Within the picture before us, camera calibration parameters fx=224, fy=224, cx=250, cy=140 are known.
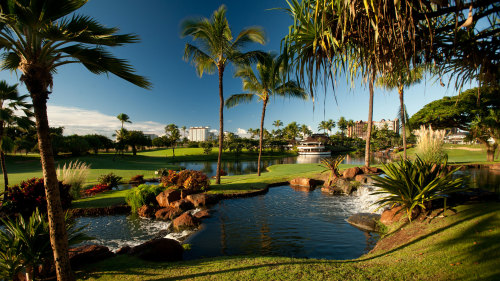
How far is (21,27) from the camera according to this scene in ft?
10.5

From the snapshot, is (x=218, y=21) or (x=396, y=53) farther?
(x=218, y=21)

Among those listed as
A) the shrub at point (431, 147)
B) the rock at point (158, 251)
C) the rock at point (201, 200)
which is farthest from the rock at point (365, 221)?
the shrub at point (431, 147)

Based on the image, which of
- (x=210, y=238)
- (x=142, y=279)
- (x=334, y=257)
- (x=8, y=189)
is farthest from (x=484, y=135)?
(x=8, y=189)

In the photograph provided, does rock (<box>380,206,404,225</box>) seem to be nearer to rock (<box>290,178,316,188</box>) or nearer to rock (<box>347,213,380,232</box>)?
rock (<box>347,213,380,232</box>)

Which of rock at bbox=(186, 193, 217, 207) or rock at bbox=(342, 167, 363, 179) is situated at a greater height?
rock at bbox=(342, 167, 363, 179)

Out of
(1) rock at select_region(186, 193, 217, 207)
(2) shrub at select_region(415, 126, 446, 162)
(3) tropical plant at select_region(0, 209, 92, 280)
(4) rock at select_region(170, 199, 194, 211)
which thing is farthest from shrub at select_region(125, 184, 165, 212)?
(2) shrub at select_region(415, 126, 446, 162)

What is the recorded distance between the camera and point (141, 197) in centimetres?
1037

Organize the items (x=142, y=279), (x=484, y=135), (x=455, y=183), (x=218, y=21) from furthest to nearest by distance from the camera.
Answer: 1. (x=484, y=135)
2. (x=218, y=21)
3. (x=455, y=183)
4. (x=142, y=279)

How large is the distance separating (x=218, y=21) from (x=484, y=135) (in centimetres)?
2950

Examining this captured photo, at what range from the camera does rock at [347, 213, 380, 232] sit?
284 inches

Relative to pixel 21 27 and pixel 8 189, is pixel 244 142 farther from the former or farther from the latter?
pixel 21 27

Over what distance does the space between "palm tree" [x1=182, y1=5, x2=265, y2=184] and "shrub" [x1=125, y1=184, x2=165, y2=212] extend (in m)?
5.80

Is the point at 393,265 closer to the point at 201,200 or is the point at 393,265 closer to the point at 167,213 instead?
the point at 167,213

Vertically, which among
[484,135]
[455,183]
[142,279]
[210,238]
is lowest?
[210,238]
